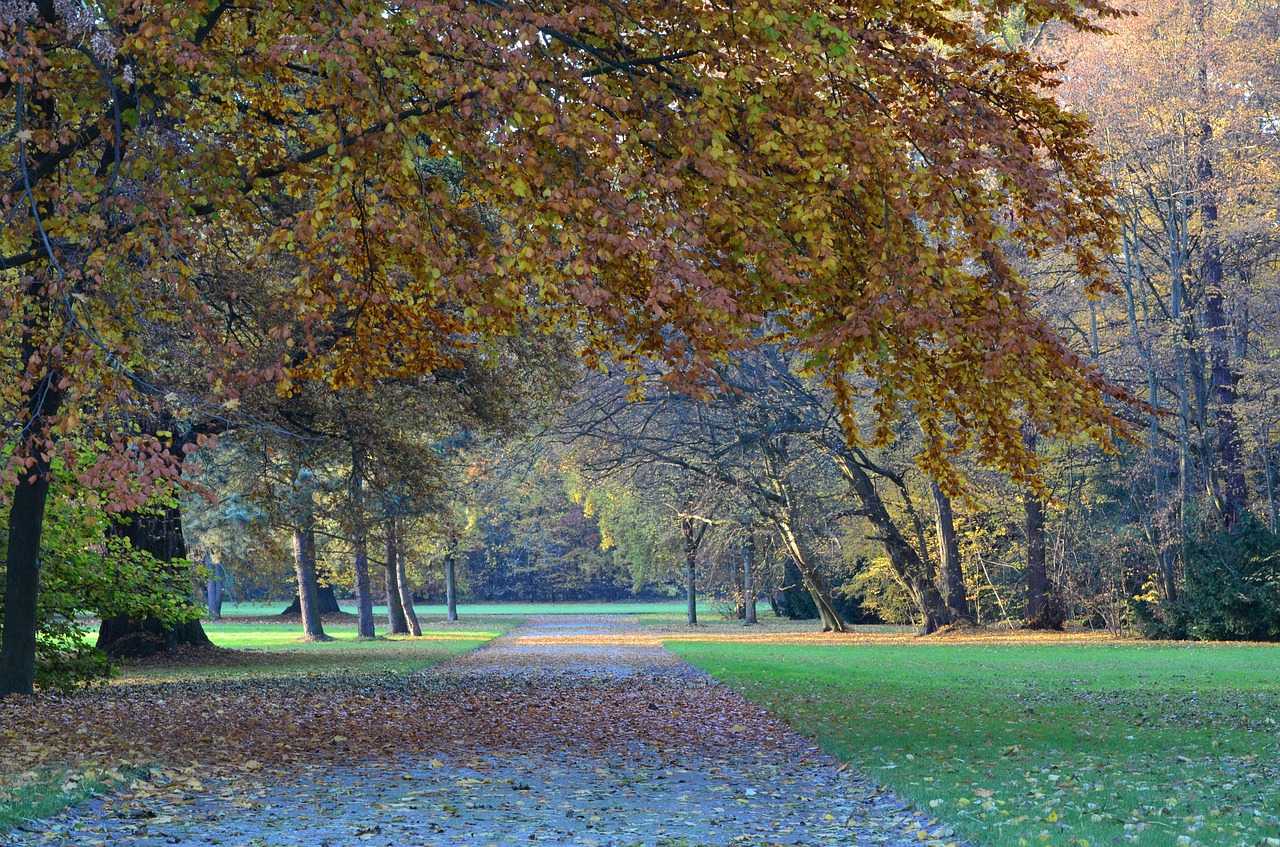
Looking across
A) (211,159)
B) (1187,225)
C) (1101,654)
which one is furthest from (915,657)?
(211,159)

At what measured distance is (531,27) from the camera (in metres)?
7.59

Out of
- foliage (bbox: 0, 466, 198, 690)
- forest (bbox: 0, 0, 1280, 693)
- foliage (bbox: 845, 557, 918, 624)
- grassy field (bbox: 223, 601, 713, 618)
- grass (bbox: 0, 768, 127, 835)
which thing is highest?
forest (bbox: 0, 0, 1280, 693)

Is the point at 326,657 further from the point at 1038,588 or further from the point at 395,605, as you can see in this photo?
the point at 1038,588

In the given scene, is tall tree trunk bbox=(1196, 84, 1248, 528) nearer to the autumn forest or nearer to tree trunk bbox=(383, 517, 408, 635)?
the autumn forest

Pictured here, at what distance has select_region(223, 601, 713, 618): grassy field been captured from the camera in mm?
70812

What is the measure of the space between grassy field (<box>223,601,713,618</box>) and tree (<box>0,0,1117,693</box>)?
2379 inches

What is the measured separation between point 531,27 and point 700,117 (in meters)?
1.31

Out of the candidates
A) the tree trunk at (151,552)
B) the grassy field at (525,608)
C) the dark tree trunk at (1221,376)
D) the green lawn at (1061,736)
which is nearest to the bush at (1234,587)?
the dark tree trunk at (1221,376)

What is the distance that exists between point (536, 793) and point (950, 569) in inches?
1008

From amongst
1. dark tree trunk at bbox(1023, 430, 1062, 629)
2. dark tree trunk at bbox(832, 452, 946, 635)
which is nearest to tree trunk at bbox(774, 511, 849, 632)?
dark tree trunk at bbox(832, 452, 946, 635)

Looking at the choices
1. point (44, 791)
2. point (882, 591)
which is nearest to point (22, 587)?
point (44, 791)

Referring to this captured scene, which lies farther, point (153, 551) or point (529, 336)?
point (153, 551)

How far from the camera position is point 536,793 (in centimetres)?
819

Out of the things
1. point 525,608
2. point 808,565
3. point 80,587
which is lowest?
point 525,608
